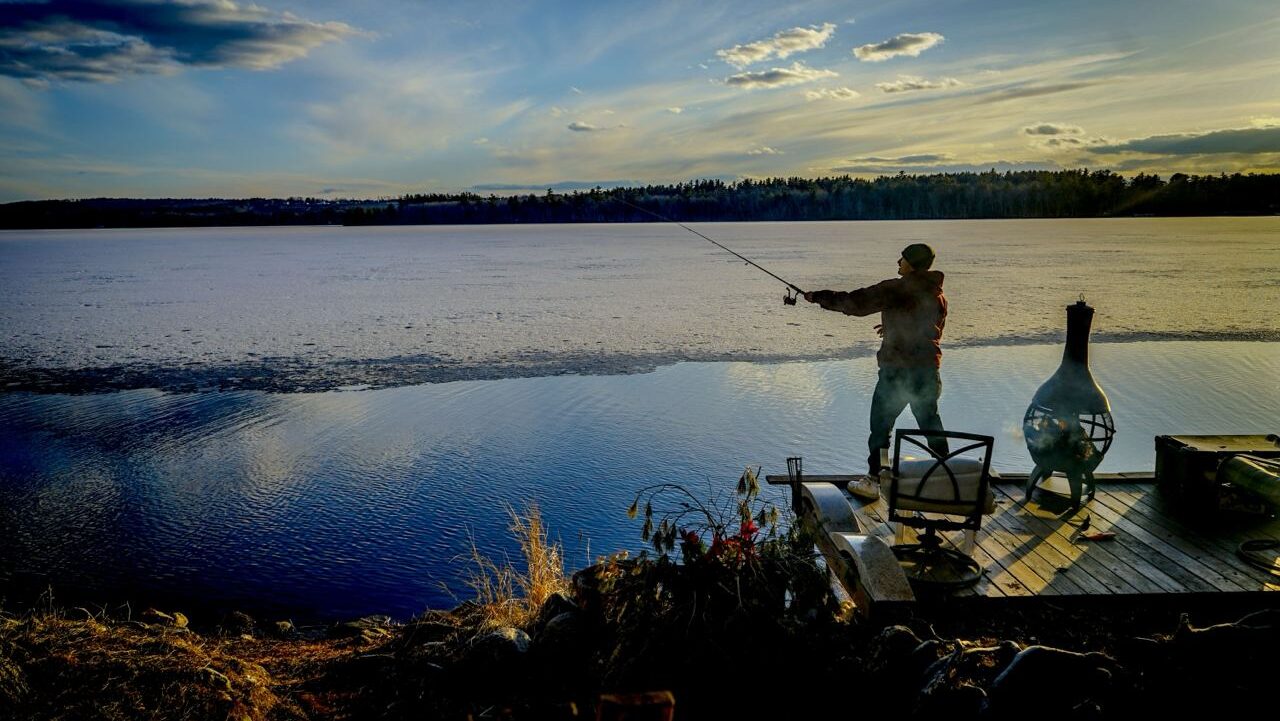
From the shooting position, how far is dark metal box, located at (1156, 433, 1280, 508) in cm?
568

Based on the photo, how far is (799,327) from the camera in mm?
18656

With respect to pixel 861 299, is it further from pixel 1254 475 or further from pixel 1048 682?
pixel 1048 682

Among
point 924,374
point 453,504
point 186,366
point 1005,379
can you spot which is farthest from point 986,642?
point 186,366

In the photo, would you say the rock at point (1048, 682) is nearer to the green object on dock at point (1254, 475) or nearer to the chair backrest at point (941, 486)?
the chair backrest at point (941, 486)

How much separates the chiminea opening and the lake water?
3253 mm

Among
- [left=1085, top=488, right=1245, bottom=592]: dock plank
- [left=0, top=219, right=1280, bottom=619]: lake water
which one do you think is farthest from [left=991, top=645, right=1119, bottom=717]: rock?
[left=0, top=219, right=1280, bottom=619]: lake water

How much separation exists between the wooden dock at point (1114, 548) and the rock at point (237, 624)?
4.51m

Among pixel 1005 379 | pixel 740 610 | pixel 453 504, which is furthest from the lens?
pixel 1005 379

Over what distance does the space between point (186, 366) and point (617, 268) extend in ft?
73.9

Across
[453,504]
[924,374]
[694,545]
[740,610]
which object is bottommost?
[453,504]

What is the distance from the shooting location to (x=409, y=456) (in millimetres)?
9945

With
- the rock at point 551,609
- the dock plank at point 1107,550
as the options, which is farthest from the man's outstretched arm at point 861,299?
the rock at point 551,609

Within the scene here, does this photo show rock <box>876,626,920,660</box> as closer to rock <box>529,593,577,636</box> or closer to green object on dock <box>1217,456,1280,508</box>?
rock <box>529,593,577,636</box>

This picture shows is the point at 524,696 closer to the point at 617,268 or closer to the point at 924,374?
the point at 924,374
